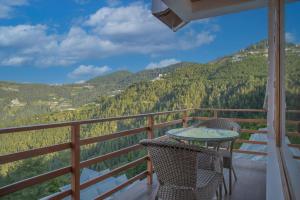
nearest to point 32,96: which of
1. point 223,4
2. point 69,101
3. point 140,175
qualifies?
point 69,101

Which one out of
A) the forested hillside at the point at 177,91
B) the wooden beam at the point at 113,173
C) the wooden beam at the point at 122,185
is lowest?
the wooden beam at the point at 122,185

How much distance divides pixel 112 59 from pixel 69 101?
28.4 ft

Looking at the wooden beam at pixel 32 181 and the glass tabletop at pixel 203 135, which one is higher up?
the glass tabletop at pixel 203 135

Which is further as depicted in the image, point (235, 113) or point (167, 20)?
point (235, 113)

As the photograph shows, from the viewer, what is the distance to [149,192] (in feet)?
10.1

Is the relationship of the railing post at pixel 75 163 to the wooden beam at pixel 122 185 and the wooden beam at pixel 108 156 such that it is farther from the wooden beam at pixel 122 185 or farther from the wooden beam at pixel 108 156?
the wooden beam at pixel 122 185

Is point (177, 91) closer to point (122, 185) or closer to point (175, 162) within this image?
point (122, 185)

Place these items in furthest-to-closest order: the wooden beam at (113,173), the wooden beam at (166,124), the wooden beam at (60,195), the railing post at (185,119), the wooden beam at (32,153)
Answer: the railing post at (185,119), the wooden beam at (166,124), the wooden beam at (113,173), the wooden beam at (60,195), the wooden beam at (32,153)

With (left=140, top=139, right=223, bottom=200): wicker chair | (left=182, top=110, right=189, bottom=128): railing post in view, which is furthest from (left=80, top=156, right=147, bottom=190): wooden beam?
(left=182, top=110, right=189, bottom=128): railing post

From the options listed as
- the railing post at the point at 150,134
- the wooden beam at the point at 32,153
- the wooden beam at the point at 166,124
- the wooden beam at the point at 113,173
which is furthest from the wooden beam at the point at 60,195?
the wooden beam at the point at 166,124

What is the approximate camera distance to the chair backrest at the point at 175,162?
1.89 m

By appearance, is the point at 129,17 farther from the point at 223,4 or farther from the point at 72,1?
the point at 223,4

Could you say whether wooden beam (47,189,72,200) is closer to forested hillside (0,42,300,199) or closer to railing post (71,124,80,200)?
railing post (71,124,80,200)

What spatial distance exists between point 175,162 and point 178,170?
7cm
